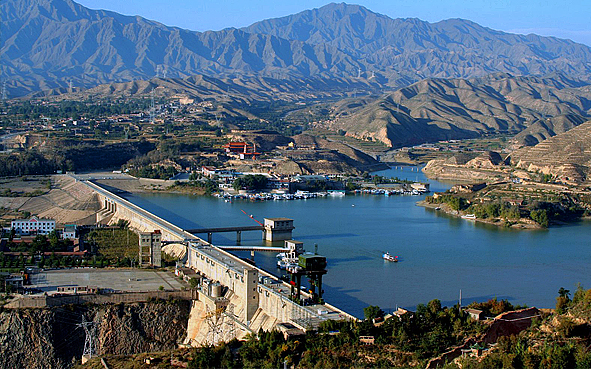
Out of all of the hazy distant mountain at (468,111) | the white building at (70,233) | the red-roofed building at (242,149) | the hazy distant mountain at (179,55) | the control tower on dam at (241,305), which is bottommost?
the control tower on dam at (241,305)

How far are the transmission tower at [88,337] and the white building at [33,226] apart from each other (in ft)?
28.3

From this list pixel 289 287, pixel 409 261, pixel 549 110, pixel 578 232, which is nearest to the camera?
pixel 289 287

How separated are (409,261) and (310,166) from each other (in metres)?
22.0

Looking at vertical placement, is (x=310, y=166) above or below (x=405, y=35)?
below

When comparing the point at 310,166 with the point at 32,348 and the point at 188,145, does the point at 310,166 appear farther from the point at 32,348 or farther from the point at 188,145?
the point at 32,348

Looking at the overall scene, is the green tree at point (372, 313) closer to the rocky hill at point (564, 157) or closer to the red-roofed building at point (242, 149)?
the rocky hill at point (564, 157)

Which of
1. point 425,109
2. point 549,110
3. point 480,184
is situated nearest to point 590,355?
point 480,184

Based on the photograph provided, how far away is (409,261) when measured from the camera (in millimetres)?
21906

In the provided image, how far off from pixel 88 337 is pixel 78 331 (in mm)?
634

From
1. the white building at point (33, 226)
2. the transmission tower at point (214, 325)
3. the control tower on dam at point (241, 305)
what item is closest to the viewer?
the control tower on dam at point (241, 305)

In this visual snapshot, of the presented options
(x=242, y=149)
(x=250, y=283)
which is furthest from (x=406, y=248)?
(x=242, y=149)

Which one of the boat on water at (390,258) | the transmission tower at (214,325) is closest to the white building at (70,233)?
the transmission tower at (214,325)

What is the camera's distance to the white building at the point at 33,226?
23.9m

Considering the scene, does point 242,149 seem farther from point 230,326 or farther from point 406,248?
point 230,326
